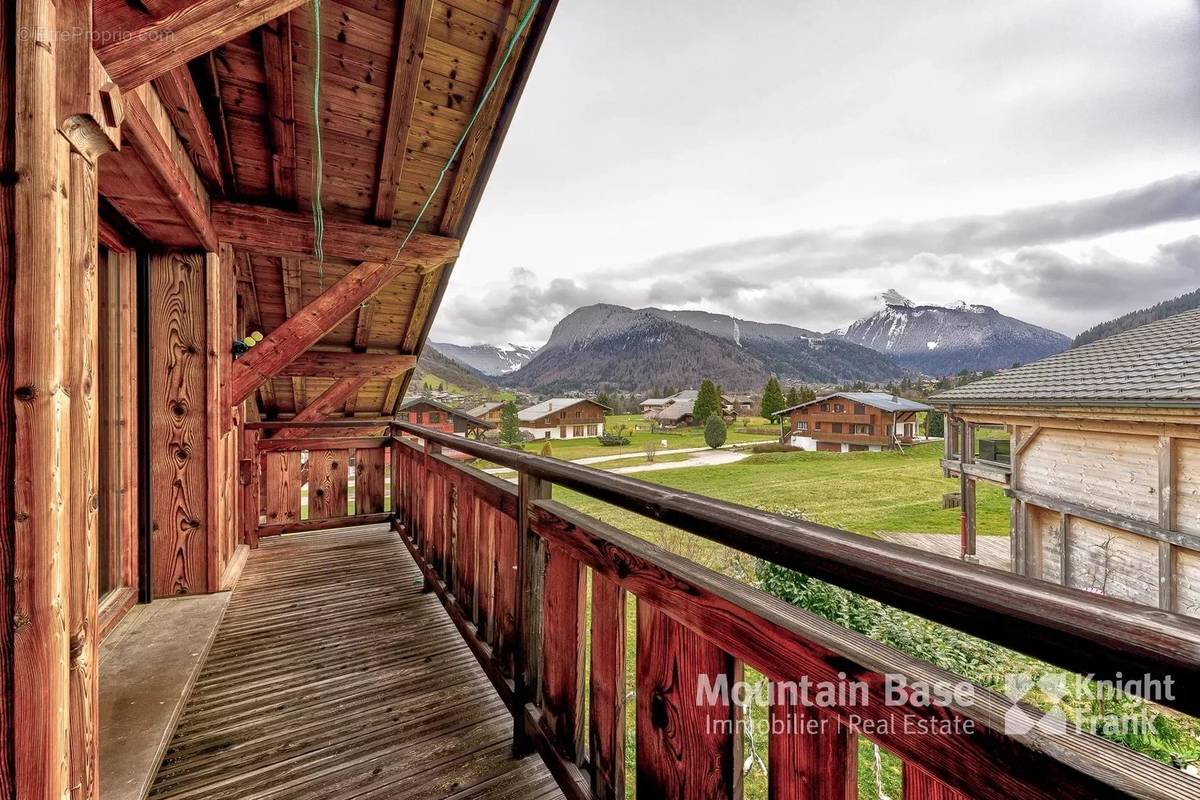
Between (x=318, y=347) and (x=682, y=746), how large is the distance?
5677mm

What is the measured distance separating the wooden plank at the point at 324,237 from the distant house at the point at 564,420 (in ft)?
103

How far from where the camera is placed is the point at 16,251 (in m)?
0.92

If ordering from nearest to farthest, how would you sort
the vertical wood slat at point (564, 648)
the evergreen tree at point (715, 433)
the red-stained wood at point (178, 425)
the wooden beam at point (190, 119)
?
the vertical wood slat at point (564, 648) → the wooden beam at point (190, 119) → the red-stained wood at point (178, 425) → the evergreen tree at point (715, 433)

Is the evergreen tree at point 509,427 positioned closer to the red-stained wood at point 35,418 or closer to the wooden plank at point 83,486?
the wooden plank at point 83,486

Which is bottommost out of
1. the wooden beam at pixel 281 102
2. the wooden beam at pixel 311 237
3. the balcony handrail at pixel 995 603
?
the balcony handrail at pixel 995 603

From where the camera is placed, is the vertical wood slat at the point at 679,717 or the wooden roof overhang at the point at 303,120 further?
the wooden roof overhang at the point at 303,120

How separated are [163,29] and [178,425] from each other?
2.13m

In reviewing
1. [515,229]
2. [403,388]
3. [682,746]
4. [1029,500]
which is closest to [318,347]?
[403,388]

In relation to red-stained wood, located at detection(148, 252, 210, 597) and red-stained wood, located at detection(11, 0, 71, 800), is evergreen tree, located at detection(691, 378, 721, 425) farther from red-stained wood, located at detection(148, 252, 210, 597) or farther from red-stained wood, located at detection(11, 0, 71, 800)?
red-stained wood, located at detection(11, 0, 71, 800)

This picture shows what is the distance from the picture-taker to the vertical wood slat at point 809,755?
668mm

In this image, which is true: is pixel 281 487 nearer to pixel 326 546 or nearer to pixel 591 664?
pixel 326 546

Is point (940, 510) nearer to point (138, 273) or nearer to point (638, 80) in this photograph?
point (638, 80)

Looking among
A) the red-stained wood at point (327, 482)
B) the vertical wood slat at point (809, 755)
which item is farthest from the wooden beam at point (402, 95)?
the vertical wood slat at point (809, 755)

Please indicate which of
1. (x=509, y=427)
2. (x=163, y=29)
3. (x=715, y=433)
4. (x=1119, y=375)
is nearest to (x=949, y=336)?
(x=715, y=433)
